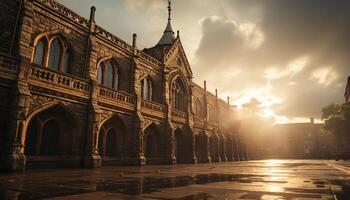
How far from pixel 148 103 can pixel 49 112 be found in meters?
8.80

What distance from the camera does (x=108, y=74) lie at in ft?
63.5

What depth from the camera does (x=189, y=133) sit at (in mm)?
26438

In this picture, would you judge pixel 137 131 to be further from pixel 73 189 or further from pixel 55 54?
pixel 73 189

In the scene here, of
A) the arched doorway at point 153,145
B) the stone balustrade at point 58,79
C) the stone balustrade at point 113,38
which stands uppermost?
the stone balustrade at point 113,38

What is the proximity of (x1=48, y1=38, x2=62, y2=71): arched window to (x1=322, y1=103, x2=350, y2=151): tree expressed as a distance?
4614 cm

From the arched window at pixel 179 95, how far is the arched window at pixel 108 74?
29.6 feet

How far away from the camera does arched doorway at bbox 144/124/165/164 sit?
70.3 ft

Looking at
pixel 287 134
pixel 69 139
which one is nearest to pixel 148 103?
pixel 69 139

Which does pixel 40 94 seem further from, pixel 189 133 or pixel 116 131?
pixel 189 133

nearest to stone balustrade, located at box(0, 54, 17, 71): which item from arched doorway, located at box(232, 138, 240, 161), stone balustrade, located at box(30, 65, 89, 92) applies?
stone balustrade, located at box(30, 65, 89, 92)

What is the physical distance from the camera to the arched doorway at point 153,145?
21438 mm

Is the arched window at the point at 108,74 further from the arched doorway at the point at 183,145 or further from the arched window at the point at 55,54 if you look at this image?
the arched doorway at the point at 183,145

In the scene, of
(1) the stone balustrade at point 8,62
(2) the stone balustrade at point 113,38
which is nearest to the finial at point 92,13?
(2) the stone balustrade at point 113,38

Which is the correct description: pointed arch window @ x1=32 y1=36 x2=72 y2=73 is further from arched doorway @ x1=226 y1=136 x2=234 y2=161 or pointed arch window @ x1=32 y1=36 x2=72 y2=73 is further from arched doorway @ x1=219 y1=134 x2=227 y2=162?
arched doorway @ x1=226 y1=136 x2=234 y2=161
